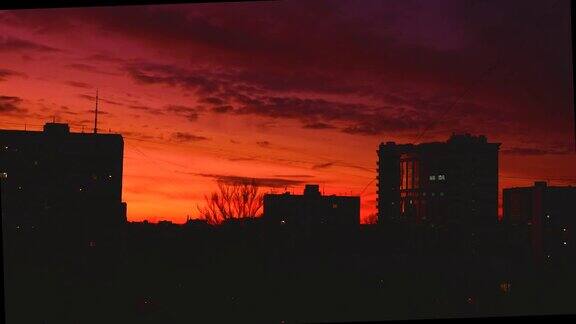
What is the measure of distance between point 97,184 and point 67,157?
42.3 inches

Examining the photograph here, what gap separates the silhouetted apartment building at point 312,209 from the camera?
47.2 feet

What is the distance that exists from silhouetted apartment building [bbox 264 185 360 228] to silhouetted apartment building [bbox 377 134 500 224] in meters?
0.73

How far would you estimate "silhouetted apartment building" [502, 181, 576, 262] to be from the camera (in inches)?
671

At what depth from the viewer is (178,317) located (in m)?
13.8

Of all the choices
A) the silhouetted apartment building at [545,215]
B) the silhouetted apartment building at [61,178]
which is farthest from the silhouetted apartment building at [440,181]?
the silhouetted apartment building at [61,178]

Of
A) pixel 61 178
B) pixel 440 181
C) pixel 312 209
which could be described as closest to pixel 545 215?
pixel 440 181

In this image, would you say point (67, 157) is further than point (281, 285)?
Yes

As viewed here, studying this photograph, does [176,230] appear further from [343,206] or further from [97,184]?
[343,206]

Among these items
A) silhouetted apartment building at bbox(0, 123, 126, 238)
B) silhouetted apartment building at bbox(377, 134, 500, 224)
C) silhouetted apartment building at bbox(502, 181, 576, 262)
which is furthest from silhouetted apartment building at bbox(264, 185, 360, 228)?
silhouetted apartment building at bbox(502, 181, 576, 262)

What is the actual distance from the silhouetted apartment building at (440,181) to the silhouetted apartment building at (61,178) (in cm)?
621

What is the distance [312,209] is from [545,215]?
7.16 metres

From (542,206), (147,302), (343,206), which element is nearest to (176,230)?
(147,302)

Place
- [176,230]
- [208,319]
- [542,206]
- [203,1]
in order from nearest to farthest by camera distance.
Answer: [203,1], [176,230], [208,319], [542,206]

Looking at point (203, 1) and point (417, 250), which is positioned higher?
point (203, 1)
